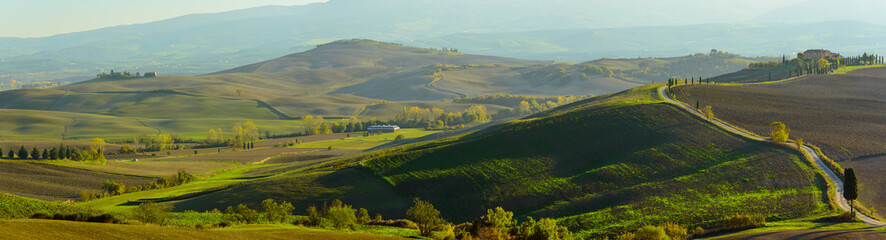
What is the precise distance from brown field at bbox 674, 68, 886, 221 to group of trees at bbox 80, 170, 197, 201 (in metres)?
85.0

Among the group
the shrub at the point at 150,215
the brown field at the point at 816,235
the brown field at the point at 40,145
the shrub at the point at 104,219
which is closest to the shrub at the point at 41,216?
the shrub at the point at 104,219

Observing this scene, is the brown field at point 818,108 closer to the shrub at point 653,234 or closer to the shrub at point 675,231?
the shrub at point 675,231

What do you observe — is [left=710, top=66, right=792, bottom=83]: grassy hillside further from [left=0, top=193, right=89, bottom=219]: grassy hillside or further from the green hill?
[left=0, top=193, right=89, bottom=219]: grassy hillside

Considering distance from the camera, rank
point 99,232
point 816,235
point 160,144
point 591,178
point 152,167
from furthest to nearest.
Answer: point 160,144
point 152,167
point 591,178
point 816,235
point 99,232

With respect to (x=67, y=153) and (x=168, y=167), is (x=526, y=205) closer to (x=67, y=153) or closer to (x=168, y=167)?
(x=168, y=167)

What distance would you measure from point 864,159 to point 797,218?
29979 millimetres

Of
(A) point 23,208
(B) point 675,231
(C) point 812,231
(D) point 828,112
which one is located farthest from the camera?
(D) point 828,112

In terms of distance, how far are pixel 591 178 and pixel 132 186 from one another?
75016mm

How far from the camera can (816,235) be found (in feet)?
177

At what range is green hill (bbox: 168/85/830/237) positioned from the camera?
71.2m

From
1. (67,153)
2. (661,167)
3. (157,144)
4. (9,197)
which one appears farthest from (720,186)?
(157,144)

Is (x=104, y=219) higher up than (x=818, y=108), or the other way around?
(x=818, y=108)

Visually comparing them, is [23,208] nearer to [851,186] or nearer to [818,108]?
[851,186]

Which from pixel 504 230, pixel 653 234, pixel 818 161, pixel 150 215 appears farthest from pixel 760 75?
pixel 150 215
